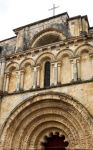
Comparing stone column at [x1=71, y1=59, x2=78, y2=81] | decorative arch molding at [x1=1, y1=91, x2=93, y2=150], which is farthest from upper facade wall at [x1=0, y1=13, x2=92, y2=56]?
decorative arch molding at [x1=1, y1=91, x2=93, y2=150]

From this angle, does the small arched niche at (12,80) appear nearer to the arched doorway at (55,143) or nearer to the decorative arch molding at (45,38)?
the decorative arch molding at (45,38)

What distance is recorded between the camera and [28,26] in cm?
1498

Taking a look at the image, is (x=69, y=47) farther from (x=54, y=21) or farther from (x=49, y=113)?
(x=49, y=113)

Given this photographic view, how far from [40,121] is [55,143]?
4.00 feet

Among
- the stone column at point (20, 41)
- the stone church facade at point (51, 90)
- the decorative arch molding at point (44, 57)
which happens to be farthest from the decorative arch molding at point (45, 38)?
the decorative arch molding at point (44, 57)

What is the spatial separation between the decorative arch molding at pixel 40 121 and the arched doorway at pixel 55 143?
0.27m

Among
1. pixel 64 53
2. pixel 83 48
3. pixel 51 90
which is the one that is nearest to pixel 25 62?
pixel 64 53

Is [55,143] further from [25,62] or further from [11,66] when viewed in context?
[11,66]

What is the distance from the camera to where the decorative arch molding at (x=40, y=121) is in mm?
11375

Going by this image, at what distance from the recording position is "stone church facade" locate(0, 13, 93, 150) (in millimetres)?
11250

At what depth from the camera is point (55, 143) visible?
12.2 meters

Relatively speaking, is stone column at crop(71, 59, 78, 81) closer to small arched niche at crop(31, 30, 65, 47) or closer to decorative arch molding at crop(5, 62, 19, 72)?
small arched niche at crop(31, 30, 65, 47)

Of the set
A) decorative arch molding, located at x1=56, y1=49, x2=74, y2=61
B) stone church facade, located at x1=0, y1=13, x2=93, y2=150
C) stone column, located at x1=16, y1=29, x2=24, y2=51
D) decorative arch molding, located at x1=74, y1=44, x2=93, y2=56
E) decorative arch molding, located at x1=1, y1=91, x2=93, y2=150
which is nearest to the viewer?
stone church facade, located at x1=0, y1=13, x2=93, y2=150

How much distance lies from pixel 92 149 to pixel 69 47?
15.9ft
